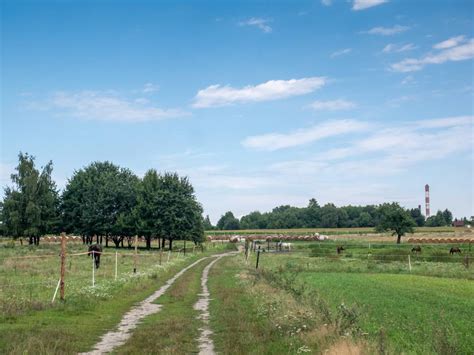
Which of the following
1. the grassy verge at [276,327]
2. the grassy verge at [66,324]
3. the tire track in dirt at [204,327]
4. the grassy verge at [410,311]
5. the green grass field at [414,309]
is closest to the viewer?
the grassy verge at [276,327]

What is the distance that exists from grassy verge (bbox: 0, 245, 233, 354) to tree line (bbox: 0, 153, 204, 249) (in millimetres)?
60483

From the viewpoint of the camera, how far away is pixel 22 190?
3329 inches

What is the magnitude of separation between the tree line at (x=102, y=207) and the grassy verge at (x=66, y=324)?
60.5m

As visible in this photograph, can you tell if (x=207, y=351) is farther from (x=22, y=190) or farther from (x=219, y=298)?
(x=22, y=190)

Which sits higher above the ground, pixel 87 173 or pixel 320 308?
pixel 87 173

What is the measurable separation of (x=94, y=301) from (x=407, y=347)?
1187 centimetres

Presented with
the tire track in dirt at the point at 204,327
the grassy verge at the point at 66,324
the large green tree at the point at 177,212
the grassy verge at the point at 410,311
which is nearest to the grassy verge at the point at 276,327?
the tire track in dirt at the point at 204,327

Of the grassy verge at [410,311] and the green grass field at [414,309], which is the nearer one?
the grassy verge at [410,311]

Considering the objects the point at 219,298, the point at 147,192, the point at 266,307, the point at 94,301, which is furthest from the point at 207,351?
the point at 147,192

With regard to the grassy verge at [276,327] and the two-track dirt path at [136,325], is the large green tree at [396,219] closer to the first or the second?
the two-track dirt path at [136,325]

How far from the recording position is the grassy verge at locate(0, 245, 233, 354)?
1135 cm

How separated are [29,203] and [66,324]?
7279 centimetres

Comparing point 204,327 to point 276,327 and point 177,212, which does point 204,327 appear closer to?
point 276,327

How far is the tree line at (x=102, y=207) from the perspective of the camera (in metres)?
82.6
